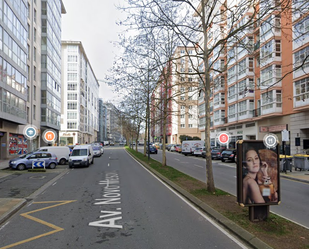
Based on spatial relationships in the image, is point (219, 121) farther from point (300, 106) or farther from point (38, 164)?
point (38, 164)

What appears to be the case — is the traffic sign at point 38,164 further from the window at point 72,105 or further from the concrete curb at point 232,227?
the window at point 72,105

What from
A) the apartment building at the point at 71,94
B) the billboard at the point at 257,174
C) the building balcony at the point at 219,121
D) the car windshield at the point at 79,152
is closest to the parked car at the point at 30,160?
the car windshield at the point at 79,152

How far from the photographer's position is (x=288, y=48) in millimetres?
28484

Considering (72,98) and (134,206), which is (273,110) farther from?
(72,98)

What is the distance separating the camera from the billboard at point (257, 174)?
5.84 metres

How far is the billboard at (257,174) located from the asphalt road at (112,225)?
1008 mm

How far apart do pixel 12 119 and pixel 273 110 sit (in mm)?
28054

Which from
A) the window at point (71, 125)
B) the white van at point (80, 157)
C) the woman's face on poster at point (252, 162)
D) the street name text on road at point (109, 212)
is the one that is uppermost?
the window at point (71, 125)

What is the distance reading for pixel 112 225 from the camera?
608 cm

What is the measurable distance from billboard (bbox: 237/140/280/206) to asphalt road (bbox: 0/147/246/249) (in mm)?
Answer: 1008

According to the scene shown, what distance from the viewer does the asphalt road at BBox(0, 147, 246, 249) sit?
5023mm

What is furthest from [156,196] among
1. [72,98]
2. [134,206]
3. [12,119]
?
[72,98]

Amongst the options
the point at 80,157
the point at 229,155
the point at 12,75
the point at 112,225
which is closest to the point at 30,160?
the point at 80,157

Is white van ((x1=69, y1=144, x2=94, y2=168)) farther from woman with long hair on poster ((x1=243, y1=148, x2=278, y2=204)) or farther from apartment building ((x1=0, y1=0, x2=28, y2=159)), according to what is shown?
woman with long hair on poster ((x1=243, y1=148, x2=278, y2=204))
